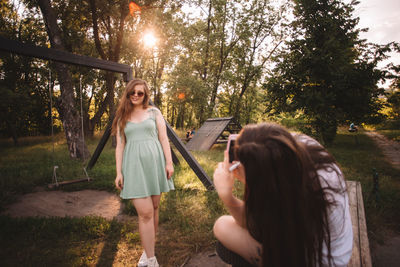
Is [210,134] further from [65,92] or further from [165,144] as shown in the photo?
[165,144]

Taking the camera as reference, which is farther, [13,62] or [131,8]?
[13,62]

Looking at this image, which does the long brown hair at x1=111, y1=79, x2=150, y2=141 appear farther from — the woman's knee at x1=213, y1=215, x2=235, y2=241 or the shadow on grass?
the woman's knee at x1=213, y1=215, x2=235, y2=241

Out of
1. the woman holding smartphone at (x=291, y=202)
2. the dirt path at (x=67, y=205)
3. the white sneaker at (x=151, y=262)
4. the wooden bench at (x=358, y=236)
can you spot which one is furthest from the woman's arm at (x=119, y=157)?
the wooden bench at (x=358, y=236)

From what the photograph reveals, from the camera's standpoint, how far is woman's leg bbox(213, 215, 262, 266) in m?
1.18

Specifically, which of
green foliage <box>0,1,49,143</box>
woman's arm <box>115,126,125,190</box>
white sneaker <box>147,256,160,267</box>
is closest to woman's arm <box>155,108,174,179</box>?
woman's arm <box>115,126,125,190</box>

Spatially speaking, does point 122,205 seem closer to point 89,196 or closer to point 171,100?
point 89,196

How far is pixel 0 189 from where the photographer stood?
16.7 ft

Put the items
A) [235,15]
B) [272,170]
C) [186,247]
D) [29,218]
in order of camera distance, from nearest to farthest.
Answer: [272,170] < [186,247] < [29,218] < [235,15]

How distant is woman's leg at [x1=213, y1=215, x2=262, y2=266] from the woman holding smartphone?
143 millimetres

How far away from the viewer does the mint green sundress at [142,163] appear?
242 cm

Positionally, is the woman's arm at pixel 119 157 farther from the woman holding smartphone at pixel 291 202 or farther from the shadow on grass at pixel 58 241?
the woman holding smartphone at pixel 291 202

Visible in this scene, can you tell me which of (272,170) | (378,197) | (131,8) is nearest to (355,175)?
(378,197)

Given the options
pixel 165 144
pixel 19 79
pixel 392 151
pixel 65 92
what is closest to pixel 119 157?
pixel 165 144

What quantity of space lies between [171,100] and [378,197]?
699 inches
